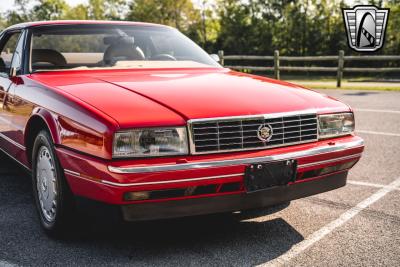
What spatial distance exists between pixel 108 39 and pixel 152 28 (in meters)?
0.53

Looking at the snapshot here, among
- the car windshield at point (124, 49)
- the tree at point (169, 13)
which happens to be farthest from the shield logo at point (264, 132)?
the tree at point (169, 13)

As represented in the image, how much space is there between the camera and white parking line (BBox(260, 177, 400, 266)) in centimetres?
302

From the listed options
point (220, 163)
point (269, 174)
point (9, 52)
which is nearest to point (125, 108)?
point (220, 163)

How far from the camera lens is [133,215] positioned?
282 cm

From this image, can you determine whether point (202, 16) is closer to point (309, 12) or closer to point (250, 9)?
point (250, 9)

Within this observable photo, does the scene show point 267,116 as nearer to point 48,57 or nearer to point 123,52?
point 123,52

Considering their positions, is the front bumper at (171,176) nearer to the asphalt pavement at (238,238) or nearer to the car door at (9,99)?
the asphalt pavement at (238,238)

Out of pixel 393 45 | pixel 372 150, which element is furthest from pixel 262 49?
pixel 372 150

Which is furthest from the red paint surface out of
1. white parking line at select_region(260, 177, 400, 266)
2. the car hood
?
white parking line at select_region(260, 177, 400, 266)

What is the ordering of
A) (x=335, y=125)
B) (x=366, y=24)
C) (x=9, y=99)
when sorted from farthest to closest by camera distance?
1. (x=366, y=24)
2. (x=9, y=99)
3. (x=335, y=125)

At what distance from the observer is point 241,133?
3.00 metres

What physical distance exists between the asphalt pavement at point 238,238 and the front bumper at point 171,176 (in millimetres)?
335

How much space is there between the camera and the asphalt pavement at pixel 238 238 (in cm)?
301

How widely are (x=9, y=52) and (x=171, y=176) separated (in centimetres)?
298
